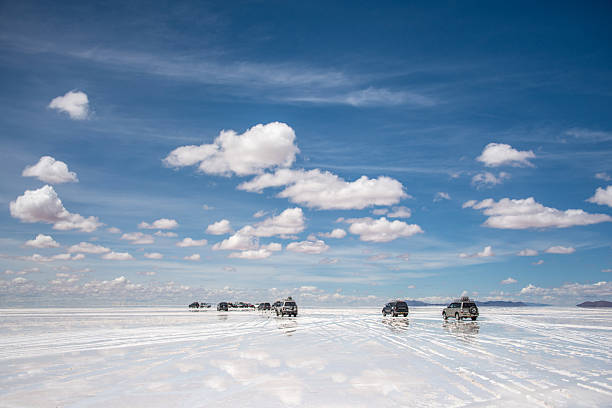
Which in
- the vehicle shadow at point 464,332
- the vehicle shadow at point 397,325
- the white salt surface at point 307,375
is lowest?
the vehicle shadow at point 397,325

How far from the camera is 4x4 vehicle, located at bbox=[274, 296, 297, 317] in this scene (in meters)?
60.5

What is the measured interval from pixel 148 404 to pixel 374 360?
929cm

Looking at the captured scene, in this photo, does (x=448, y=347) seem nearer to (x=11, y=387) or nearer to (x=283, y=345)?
(x=283, y=345)

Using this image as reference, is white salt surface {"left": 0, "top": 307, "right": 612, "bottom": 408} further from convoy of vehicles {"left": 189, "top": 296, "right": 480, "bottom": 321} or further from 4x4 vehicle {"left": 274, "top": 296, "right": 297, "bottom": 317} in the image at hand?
4x4 vehicle {"left": 274, "top": 296, "right": 297, "bottom": 317}

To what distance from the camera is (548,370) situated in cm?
1429

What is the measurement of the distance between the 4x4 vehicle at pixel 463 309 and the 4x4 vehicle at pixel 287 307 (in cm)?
2089

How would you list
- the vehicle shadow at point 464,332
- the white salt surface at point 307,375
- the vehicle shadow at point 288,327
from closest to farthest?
the white salt surface at point 307,375 < the vehicle shadow at point 464,332 < the vehicle shadow at point 288,327

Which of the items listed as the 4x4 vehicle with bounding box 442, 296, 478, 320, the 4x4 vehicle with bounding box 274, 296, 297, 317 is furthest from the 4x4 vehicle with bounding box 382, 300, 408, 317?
the 4x4 vehicle with bounding box 274, 296, 297, 317

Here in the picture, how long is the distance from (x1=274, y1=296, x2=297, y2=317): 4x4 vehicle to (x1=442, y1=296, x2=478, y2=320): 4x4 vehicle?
20892 mm

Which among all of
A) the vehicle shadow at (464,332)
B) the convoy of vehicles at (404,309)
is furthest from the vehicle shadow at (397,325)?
the convoy of vehicles at (404,309)

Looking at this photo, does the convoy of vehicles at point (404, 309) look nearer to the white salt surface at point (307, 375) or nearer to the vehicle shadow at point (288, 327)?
the vehicle shadow at point (288, 327)

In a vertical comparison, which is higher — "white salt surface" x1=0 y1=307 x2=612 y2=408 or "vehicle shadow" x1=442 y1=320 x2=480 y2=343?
"white salt surface" x1=0 y1=307 x2=612 y2=408

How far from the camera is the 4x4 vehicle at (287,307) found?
198 ft

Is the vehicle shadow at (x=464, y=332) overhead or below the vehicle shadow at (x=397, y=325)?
overhead
